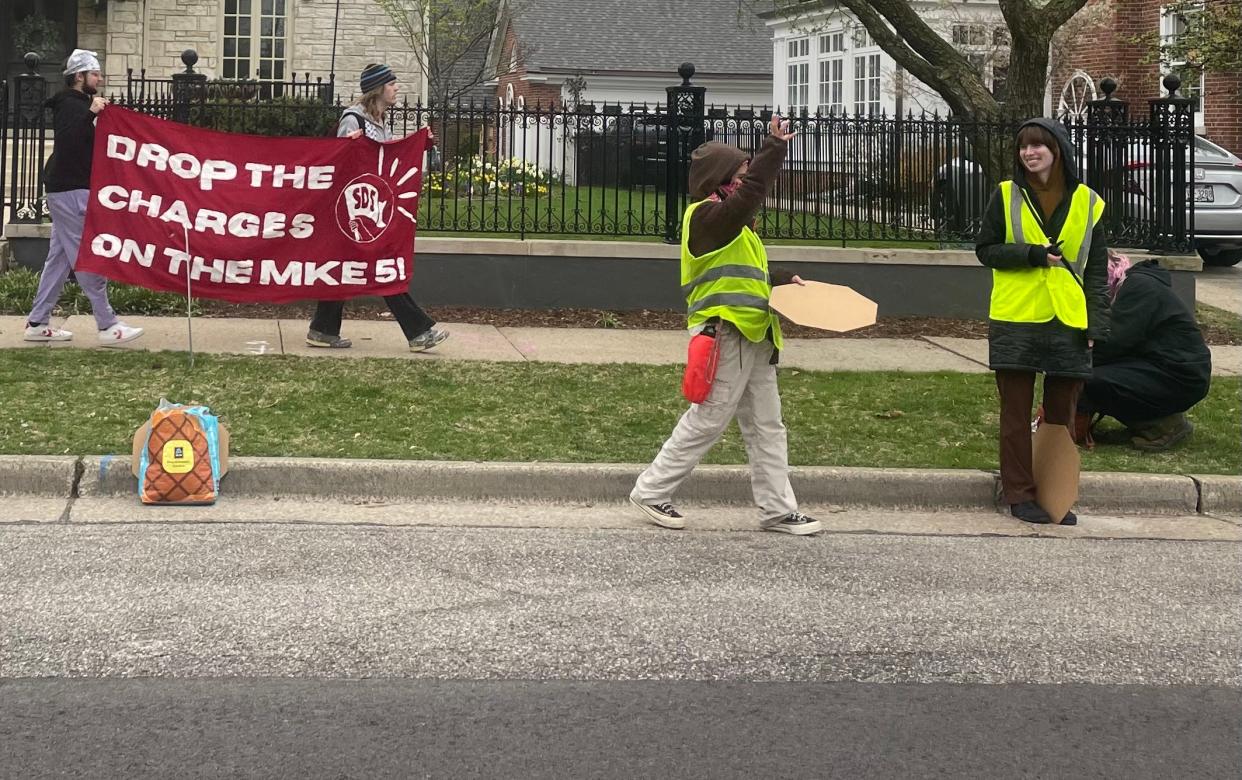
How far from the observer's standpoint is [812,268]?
42.4 feet

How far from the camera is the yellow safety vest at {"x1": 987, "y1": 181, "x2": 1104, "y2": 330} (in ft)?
22.6

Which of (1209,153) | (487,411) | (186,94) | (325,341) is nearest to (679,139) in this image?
(325,341)

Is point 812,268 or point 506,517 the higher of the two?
point 812,268

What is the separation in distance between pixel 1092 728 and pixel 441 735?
1.90 metres

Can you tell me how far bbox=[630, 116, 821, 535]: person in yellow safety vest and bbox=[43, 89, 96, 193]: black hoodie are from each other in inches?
199

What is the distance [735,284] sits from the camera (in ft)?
21.4

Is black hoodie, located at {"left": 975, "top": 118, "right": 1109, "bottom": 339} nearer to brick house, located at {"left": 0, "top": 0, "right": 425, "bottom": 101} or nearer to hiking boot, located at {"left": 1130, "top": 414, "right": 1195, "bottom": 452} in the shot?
hiking boot, located at {"left": 1130, "top": 414, "right": 1195, "bottom": 452}

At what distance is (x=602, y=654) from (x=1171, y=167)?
10.4 m

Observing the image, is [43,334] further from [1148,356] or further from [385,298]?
[1148,356]

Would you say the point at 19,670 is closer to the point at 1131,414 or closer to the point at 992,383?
the point at 1131,414

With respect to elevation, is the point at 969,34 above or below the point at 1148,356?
above

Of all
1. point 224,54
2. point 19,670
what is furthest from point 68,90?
point 224,54

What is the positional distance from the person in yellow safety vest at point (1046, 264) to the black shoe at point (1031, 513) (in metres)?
0.58

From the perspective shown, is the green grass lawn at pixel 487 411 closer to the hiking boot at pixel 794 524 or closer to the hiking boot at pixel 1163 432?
the hiking boot at pixel 1163 432
